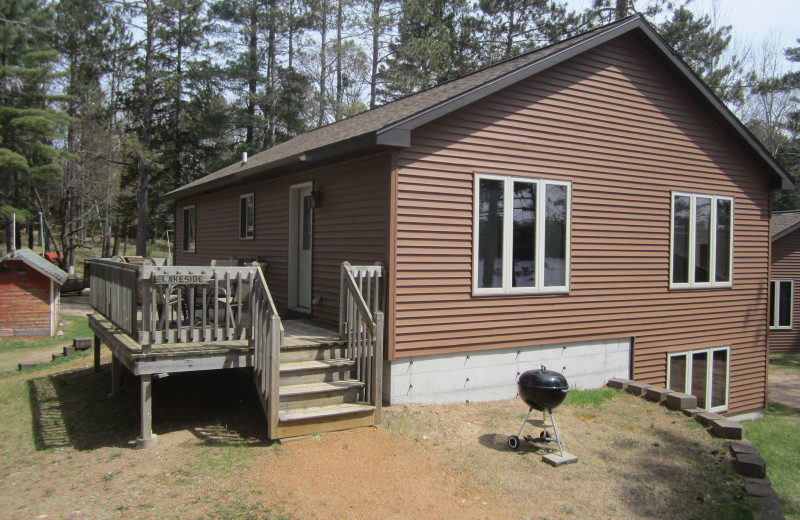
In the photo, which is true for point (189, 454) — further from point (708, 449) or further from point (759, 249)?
point (759, 249)

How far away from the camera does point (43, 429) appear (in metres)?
7.18

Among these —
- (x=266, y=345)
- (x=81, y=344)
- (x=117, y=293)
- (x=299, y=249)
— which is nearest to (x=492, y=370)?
(x=266, y=345)

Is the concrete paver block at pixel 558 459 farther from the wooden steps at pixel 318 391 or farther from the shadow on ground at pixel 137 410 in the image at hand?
the shadow on ground at pixel 137 410

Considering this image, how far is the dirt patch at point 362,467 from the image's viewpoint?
4.67 meters

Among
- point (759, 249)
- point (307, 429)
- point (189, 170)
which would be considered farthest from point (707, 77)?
point (307, 429)

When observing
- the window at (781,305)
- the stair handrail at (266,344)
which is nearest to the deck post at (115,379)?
the stair handrail at (266,344)

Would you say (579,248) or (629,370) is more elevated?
(579,248)

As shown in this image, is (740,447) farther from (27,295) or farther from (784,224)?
(27,295)

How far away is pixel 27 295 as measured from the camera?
1661 centimetres

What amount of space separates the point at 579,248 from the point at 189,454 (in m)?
6.05

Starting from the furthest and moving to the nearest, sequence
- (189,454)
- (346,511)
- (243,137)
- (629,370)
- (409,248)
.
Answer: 1. (243,137)
2. (629,370)
3. (409,248)
4. (189,454)
5. (346,511)

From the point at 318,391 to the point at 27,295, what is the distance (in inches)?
571

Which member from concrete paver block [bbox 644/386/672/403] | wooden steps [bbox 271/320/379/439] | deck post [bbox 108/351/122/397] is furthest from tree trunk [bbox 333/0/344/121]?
wooden steps [bbox 271/320/379/439]

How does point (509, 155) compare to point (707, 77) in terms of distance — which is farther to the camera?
point (707, 77)
